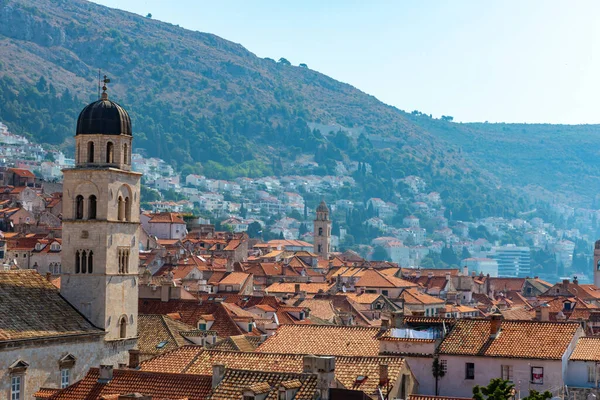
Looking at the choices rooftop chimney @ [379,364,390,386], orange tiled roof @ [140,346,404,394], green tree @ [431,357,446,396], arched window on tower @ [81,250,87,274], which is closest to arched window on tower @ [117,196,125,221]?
arched window on tower @ [81,250,87,274]

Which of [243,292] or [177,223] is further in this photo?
[177,223]

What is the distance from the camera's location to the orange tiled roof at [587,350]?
148 feet

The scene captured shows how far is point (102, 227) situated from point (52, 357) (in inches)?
276

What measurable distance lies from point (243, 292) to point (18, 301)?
204 feet

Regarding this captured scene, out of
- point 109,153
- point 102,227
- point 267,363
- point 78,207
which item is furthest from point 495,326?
point 78,207

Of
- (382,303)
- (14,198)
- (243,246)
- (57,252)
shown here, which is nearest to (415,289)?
(382,303)

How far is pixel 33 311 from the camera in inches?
1975

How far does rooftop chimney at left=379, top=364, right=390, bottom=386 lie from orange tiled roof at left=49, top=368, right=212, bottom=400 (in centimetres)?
532

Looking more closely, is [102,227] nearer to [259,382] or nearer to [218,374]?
[218,374]

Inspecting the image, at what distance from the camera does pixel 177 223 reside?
18188 cm

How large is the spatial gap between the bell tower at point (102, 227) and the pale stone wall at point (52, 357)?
0.73m

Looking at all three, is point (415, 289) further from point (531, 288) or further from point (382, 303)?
point (531, 288)

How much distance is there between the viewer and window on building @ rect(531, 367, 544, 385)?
43.7m

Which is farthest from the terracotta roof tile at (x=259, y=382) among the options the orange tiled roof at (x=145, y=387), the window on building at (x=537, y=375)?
the window on building at (x=537, y=375)
